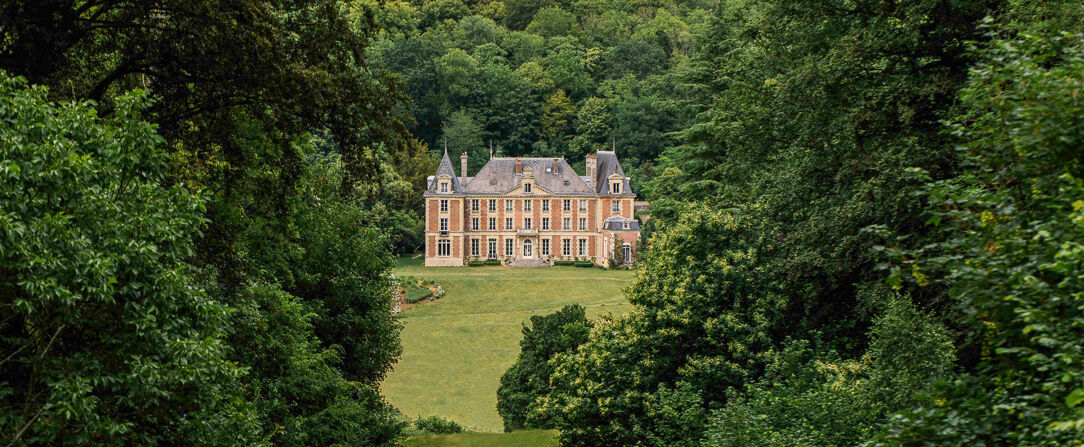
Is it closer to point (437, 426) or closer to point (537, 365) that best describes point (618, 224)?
point (537, 365)

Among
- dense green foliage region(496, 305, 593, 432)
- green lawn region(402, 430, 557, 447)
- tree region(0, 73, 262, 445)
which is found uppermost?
tree region(0, 73, 262, 445)

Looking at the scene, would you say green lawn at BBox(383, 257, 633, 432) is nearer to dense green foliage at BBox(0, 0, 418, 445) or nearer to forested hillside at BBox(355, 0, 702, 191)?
dense green foliage at BBox(0, 0, 418, 445)

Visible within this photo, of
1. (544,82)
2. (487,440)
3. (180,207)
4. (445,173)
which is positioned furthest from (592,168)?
(180,207)

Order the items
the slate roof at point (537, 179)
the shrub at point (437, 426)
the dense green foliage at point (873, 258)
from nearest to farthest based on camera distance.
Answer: the dense green foliage at point (873, 258), the shrub at point (437, 426), the slate roof at point (537, 179)

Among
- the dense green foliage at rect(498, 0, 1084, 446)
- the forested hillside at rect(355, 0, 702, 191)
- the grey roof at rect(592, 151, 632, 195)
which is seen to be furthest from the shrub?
the forested hillside at rect(355, 0, 702, 191)

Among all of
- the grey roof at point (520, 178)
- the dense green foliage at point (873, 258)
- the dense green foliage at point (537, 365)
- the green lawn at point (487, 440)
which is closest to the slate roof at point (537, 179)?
the grey roof at point (520, 178)

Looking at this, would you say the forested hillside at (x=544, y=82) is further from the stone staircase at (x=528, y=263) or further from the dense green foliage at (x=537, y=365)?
the dense green foliage at (x=537, y=365)

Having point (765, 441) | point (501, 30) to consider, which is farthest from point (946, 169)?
point (501, 30)
